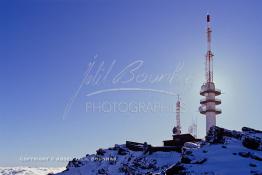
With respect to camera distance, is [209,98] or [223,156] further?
[209,98]

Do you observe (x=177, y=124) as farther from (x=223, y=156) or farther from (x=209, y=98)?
(x=223, y=156)

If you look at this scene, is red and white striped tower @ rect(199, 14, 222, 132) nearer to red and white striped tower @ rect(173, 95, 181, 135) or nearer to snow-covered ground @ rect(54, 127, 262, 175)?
red and white striped tower @ rect(173, 95, 181, 135)

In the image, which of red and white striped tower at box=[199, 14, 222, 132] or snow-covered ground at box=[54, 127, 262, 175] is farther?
red and white striped tower at box=[199, 14, 222, 132]

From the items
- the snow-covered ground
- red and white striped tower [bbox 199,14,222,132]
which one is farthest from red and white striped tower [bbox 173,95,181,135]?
the snow-covered ground

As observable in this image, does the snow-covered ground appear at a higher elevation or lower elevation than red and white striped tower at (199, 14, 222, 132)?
lower

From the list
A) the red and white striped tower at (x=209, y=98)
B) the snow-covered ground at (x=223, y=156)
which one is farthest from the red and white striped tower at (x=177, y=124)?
the snow-covered ground at (x=223, y=156)

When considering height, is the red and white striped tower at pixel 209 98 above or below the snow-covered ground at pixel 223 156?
above

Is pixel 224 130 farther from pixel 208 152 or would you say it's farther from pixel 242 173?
pixel 242 173

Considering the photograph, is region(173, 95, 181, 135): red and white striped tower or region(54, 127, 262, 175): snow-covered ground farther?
region(173, 95, 181, 135): red and white striped tower

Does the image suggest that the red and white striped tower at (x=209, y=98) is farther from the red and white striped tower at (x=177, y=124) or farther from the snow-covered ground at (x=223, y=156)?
the snow-covered ground at (x=223, y=156)

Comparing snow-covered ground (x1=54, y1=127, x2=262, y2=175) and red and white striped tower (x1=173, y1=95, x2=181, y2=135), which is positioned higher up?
red and white striped tower (x1=173, y1=95, x2=181, y2=135)

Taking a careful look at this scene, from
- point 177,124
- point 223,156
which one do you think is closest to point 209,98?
point 177,124

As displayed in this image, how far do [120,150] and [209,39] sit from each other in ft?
114

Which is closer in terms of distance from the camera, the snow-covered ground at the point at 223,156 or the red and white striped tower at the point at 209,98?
the snow-covered ground at the point at 223,156
